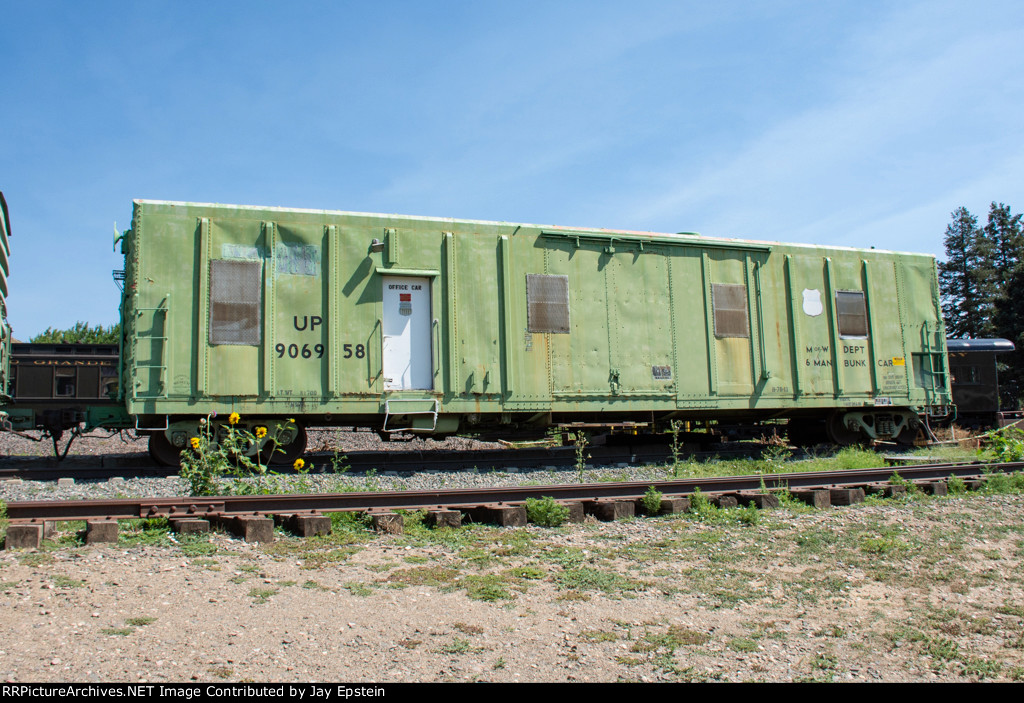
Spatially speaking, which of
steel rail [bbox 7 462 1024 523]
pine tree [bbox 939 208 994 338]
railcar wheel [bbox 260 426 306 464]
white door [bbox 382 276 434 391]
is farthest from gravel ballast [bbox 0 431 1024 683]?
pine tree [bbox 939 208 994 338]

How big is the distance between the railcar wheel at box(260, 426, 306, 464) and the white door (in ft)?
4.72

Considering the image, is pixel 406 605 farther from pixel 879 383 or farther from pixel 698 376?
pixel 879 383

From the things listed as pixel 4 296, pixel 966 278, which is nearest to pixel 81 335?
pixel 4 296

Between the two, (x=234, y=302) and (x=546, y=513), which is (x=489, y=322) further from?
(x=546, y=513)

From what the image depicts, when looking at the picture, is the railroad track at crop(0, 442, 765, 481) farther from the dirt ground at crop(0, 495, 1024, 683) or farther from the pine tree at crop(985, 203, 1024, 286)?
the pine tree at crop(985, 203, 1024, 286)

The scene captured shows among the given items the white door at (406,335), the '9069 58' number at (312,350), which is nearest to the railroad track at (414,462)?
the white door at (406,335)

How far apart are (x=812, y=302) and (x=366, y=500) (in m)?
9.06

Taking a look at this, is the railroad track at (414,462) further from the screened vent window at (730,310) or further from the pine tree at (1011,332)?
the pine tree at (1011,332)

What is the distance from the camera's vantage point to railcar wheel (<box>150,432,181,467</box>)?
9.48 metres

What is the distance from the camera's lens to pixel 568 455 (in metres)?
11.7

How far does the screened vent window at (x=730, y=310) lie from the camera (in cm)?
1164

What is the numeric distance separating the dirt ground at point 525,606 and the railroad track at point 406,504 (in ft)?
0.60

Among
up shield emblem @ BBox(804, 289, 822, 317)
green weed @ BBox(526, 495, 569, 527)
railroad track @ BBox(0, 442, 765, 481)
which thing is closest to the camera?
green weed @ BBox(526, 495, 569, 527)

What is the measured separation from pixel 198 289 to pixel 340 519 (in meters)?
4.85
